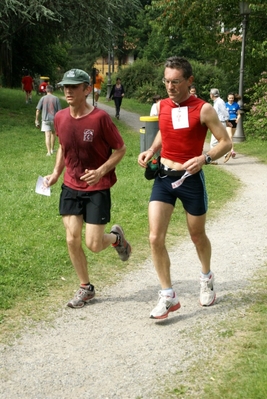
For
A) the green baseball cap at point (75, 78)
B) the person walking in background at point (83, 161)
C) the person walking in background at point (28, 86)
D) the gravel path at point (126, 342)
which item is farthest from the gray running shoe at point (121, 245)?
the person walking in background at point (28, 86)

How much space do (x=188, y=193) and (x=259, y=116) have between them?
17.3 metres

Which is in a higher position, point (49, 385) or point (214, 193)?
point (49, 385)

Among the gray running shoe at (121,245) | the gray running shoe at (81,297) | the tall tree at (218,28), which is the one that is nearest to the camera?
the gray running shoe at (81,297)

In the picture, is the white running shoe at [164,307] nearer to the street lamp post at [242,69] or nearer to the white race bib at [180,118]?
the white race bib at [180,118]

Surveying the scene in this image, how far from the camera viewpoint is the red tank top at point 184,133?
514 cm

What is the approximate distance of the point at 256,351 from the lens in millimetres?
4598

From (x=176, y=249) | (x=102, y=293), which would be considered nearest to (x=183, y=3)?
(x=176, y=249)

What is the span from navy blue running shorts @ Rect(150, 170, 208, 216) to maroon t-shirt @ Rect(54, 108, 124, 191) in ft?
1.52

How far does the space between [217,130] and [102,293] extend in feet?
6.54

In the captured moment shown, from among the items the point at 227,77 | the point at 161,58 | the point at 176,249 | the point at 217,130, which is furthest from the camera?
the point at 161,58

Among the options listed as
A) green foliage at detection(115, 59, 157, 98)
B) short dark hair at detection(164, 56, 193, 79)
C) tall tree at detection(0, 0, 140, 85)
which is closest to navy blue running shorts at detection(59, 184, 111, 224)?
short dark hair at detection(164, 56, 193, 79)

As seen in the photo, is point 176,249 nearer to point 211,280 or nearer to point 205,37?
point 211,280

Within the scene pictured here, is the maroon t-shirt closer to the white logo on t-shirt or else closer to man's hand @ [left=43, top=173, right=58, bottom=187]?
the white logo on t-shirt

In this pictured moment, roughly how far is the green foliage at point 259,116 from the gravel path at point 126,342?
14535mm
